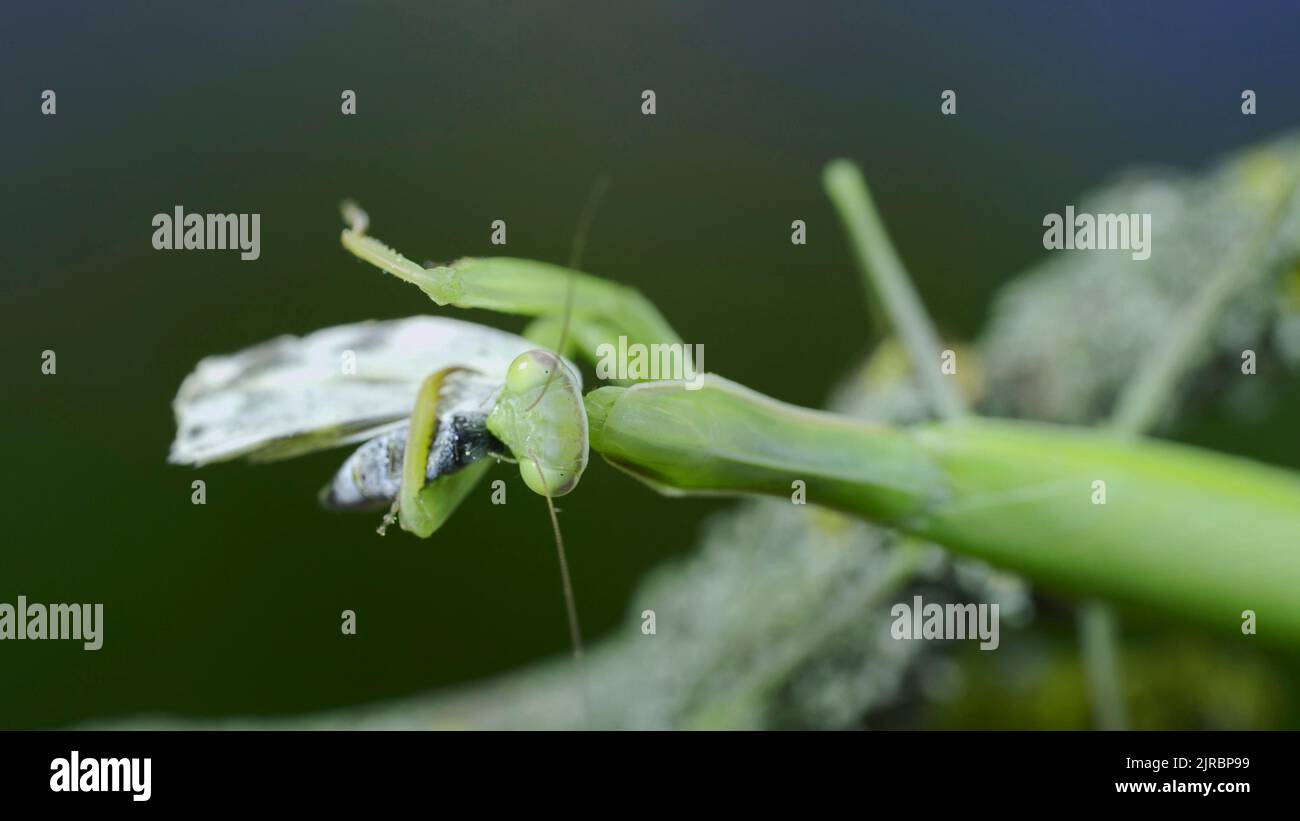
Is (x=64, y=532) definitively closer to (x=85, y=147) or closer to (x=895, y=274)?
(x=85, y=147)

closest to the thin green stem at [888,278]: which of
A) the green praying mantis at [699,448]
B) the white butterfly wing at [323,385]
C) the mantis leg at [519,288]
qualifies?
the green praying mantis at [699,448]

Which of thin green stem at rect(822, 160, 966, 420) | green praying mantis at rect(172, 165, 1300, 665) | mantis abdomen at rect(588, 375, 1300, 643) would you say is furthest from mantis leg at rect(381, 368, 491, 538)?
thin green stem at rect(822, 160, 966, 420)

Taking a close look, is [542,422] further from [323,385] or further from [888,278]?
[888,278]

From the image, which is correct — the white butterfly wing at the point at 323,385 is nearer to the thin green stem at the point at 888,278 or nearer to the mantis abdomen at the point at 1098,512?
the mantis abdomen at the point at 1098,512

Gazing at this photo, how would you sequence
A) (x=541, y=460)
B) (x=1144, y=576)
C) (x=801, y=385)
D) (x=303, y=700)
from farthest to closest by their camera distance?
(x=801, y=385) → (x=303, y=700) → (x=1144, y=576) → (x=541, y=460)

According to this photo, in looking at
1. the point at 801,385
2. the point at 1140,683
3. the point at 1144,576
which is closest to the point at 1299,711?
the point at 1140,683

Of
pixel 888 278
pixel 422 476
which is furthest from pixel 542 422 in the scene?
pixel 888 278

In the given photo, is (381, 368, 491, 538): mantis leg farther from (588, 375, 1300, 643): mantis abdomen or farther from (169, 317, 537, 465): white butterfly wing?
(588, 375, 1300, 643): mantis abdomen
